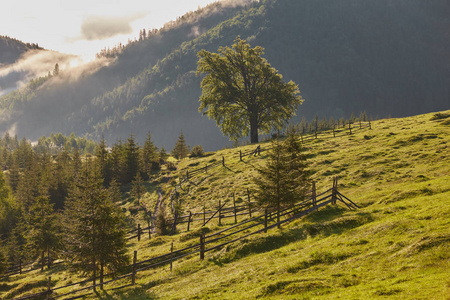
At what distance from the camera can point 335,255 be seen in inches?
669

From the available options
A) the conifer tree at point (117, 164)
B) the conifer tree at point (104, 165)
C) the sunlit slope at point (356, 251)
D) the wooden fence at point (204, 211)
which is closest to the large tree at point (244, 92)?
the wooden fence at point (204, 211)

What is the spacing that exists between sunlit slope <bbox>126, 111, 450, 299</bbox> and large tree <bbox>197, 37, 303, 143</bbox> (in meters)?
31.2

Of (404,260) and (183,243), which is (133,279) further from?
(404,260)

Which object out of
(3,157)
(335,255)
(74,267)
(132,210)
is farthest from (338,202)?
(3,157)

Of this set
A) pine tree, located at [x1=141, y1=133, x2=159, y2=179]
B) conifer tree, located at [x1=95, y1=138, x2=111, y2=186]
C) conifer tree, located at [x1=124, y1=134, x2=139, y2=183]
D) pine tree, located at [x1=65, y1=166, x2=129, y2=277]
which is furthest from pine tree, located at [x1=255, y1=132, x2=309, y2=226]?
conifer tree, located at [x1=95, y1=138, x2=111, y2=186]

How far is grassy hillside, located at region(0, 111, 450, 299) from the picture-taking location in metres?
13.6

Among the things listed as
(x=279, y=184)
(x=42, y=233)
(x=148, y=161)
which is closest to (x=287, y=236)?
(x=279, y=184)

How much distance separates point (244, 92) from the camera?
232ft

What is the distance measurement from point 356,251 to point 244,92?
188 feet

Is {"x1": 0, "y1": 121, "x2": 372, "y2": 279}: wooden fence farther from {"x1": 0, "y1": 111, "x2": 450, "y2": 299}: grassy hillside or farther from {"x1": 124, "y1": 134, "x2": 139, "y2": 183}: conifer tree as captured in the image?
{"x1": 124, "y1": 134, "x2": 139, "y2": 183}: conifer tree

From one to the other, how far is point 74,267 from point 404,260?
26548 millimetres

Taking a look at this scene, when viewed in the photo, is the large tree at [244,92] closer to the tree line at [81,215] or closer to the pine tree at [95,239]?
the tree line at [81,215]

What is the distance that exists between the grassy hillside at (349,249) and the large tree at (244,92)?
90.5ft

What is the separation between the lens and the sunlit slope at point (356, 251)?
13.4 m
